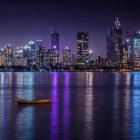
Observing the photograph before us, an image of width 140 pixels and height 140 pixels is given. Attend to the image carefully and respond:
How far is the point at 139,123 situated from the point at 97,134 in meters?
6.60

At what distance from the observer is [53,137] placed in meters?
32.7

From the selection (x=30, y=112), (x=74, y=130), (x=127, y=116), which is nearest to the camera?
(x=74, y=130)

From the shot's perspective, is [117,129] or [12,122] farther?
[12,122]

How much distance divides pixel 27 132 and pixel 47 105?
21.5m

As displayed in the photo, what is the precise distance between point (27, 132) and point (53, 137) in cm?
276

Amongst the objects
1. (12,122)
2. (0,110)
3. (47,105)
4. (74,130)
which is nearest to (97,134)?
(74,130)

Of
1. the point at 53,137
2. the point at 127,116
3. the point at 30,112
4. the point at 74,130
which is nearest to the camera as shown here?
the point at 53,137

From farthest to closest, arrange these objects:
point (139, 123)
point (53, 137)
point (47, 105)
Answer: point (47, 105)
point (139, 123)
point (53, 137)

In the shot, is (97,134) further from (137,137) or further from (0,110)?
(0,110)

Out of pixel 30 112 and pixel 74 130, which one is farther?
pixel 30 112

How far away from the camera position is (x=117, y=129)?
3622cm

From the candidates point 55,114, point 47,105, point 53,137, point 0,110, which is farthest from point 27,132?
point 47,105

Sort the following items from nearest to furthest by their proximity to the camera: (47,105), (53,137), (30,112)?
(53,137), (30,112), (47,105)

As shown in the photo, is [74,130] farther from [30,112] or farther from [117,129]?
[30,112]
